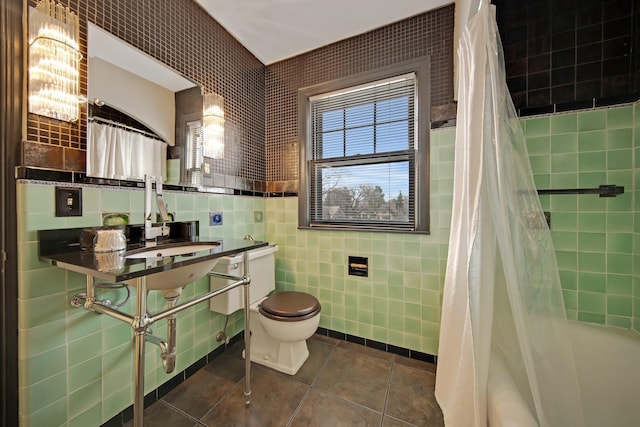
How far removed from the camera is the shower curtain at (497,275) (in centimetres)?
89

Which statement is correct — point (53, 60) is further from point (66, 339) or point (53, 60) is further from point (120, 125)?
point (66, 339)

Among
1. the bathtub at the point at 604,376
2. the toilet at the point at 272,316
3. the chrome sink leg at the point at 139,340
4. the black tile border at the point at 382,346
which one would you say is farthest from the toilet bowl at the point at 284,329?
the bathtub at the point at 604,376

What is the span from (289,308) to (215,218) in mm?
800

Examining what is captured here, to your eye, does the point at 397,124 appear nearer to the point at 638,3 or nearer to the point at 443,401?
the point at 638,3

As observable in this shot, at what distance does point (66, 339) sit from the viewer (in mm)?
970

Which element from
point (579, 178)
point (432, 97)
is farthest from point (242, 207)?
point (579, 178)

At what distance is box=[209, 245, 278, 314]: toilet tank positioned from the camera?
1.52 m

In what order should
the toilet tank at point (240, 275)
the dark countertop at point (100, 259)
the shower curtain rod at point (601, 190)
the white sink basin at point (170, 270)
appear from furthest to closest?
the toilet tank at point (240, 275) < the shower curtain rod at point (601, 190) < the white sink basin at point (170, 270) < the dark countertop at point (100, 259)

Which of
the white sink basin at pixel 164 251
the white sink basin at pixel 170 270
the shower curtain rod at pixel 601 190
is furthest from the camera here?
the shower curtain rod at pixel 601 190

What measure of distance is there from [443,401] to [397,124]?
1.67 m

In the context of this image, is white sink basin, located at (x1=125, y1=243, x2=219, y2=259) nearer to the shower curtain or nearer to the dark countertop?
the dark countertop

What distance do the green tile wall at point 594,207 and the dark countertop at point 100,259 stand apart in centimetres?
176

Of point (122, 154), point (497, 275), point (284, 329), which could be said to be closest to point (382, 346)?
point (284, 329)

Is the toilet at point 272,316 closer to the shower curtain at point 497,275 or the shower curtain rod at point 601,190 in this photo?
the shower curtain at point 497,275
